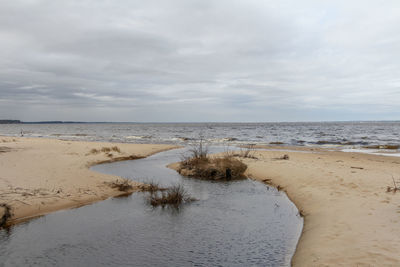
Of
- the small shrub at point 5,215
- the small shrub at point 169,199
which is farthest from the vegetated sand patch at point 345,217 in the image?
the small shrub at point 5,215

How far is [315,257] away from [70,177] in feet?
33.8

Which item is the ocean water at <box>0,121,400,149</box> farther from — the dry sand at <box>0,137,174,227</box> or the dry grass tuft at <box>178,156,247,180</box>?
the dry sand at <box>0,137,174,227</box>

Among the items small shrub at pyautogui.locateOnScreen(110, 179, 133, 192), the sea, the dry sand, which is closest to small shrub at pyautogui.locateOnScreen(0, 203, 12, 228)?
the dry sand

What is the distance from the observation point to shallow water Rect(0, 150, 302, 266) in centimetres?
577

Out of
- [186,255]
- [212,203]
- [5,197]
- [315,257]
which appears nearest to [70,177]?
[5,197]

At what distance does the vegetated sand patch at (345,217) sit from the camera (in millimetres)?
5320

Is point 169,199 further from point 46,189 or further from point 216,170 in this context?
point 216,170

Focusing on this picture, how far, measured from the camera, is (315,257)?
5480 mm

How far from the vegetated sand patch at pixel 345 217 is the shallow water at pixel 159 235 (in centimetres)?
51

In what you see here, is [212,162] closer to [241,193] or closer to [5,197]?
[241,193]

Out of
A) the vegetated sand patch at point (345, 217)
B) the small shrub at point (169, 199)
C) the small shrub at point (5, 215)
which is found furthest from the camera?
the small shrub at point (169, 199)

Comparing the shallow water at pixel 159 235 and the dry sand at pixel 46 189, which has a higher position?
the dry sand at pixel 46 189

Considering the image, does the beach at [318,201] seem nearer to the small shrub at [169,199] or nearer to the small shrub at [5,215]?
the small shrub at [5,215]

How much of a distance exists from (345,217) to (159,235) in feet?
15.9
